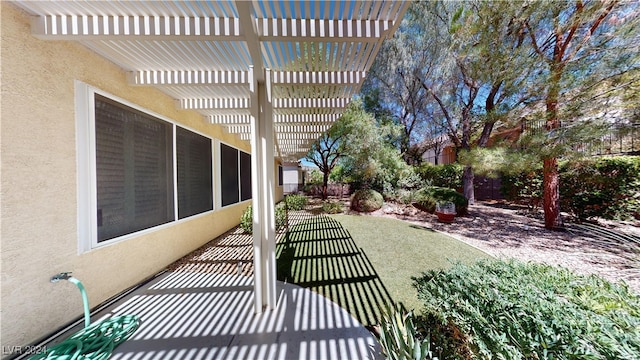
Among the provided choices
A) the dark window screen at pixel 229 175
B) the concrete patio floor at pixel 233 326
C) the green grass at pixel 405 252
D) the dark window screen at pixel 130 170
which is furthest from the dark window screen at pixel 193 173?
the green grass at pixel 405 252

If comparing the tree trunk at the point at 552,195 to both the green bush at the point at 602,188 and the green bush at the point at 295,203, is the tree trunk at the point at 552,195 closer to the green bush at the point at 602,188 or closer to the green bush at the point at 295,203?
the green bush at the point at 602,188

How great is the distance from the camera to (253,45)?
2.08m

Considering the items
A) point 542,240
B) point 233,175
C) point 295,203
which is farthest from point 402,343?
point 295,203

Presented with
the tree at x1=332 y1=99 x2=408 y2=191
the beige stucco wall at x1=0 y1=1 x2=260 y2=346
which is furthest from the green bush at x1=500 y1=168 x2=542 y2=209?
the beige stucco wall at x1=0 y1=1 x2=260 y2=346

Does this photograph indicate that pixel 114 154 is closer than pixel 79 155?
No

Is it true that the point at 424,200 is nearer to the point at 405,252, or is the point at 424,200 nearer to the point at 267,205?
the point at 405,252

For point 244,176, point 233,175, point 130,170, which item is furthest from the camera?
point 244,176

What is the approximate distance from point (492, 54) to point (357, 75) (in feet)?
12.6

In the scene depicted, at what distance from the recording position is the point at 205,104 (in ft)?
13.1

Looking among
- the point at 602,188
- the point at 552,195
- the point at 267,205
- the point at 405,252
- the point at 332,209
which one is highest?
the point at 267,205

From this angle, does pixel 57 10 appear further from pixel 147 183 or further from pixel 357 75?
pixel 357 75

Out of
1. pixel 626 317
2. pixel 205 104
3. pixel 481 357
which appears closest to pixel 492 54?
pixel 626 317

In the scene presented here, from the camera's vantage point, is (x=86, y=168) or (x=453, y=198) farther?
(x=453, y=198)

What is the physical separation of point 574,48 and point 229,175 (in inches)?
351
